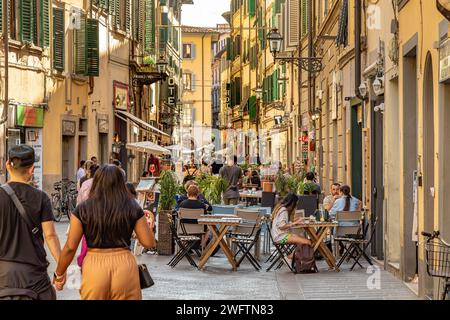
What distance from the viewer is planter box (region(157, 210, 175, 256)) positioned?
20719 millimetres

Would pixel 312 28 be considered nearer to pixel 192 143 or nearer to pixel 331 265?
pixel 331 265

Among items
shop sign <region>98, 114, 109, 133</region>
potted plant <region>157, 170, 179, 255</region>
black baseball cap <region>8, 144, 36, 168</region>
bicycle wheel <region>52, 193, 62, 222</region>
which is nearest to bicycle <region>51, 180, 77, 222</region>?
Result: bicycle wheel <region>52, 193, 62, 222</region>

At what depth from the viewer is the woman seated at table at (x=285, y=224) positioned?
1781cm

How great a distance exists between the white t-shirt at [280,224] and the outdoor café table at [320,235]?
0.21m

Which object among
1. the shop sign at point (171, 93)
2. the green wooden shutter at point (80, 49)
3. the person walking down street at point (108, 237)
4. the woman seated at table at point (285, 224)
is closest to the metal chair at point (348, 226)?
the woman seated at table at point (285, 224)

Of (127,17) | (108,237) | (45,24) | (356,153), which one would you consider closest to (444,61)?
(108,237)

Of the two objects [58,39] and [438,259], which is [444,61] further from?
[58,39]

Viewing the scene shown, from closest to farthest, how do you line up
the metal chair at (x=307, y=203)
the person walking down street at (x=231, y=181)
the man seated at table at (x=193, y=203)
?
1. the man seated at table at (x=193, y=203)
2. the metal chair at (x=307, y=203)
3. the person walking down street at (x=231, y=181)

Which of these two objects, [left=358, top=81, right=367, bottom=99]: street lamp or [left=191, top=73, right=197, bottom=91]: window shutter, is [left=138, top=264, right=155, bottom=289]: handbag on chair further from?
[left=191, top=73, right=197, bottom=91]: window shutter

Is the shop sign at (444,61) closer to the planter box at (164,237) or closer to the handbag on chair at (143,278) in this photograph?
the handbag on chair at (143,278)

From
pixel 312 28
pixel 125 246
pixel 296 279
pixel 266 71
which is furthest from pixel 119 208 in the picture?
pixel 266 71

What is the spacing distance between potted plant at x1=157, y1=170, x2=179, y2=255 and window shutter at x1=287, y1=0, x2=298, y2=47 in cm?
2061

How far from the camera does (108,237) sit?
832cm
